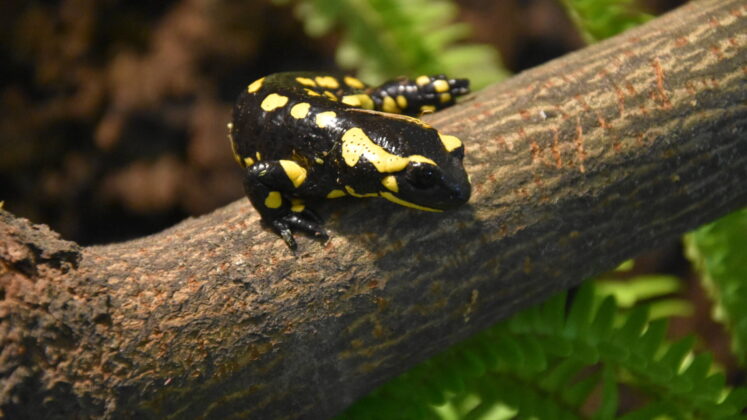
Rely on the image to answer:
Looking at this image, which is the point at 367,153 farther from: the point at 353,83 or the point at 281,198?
the point at 353,83

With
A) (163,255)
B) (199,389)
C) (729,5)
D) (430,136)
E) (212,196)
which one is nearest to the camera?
(199,389)

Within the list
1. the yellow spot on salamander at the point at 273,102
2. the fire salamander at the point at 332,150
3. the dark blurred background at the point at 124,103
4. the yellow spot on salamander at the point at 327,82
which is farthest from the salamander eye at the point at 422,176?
the dark blurred background at the point at 124,103

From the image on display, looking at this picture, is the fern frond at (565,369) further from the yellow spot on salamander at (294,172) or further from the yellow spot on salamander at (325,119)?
the yellow spot on salamander at (325,119)

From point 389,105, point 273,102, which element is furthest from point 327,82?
point 273,102

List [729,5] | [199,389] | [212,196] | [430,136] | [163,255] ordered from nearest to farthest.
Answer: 1. [199,389]
2. [163,255]
3. [430,136]
4. [729,5]
5. [212,196]

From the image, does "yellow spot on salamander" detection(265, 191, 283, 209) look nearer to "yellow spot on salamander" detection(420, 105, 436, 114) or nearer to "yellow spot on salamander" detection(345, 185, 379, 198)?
"yellow spot on salamander" detection(345, 185, 379, 198)

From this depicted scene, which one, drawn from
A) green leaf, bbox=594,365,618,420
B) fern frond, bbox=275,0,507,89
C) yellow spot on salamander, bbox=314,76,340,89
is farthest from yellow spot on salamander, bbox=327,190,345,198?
fern frond, bbox=275,0,507,89

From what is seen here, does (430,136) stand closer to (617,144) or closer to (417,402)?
(617,144)

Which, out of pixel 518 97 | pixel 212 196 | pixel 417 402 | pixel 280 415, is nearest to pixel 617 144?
pixel 518 97
